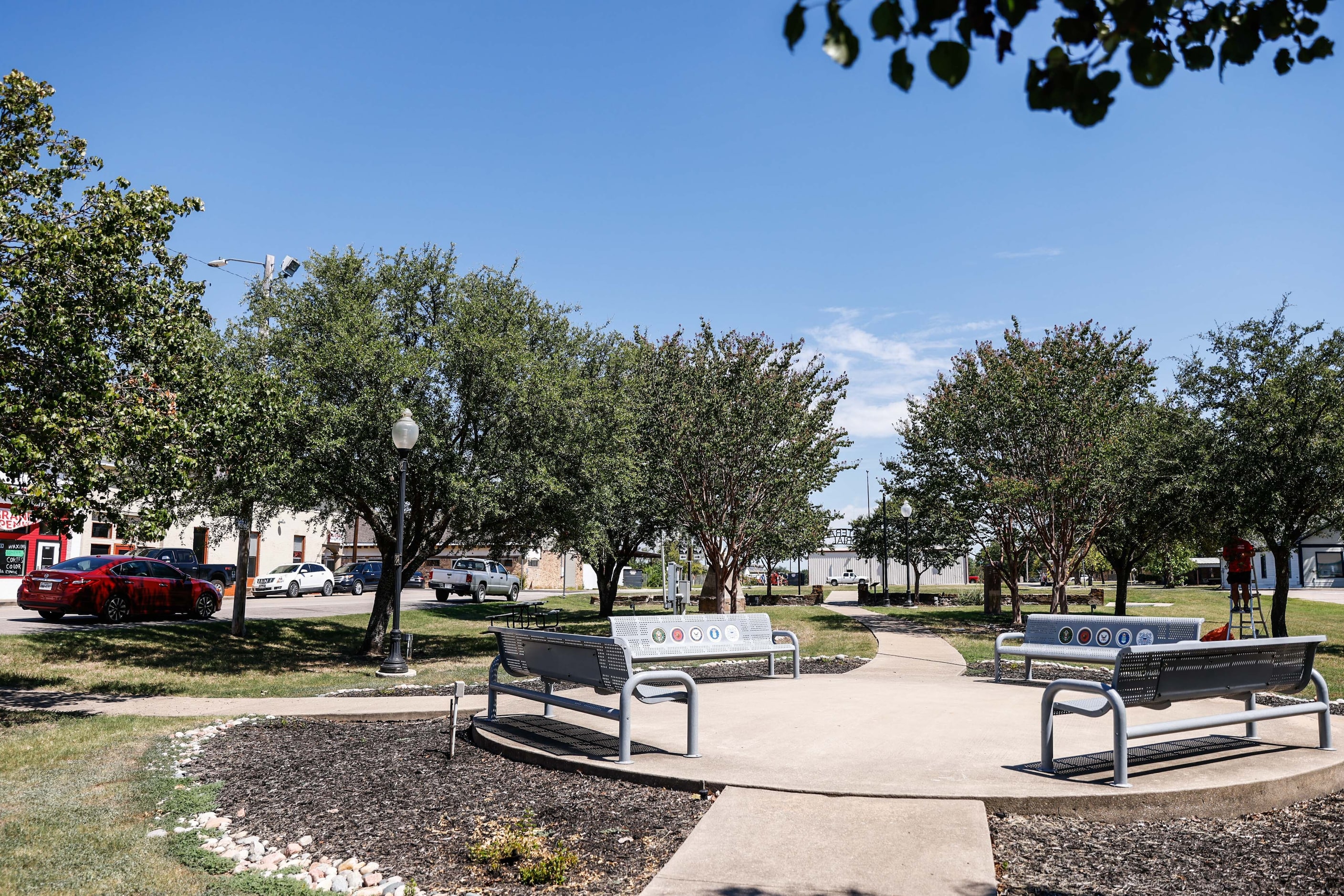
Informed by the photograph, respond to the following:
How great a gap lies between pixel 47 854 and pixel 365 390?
10980mm

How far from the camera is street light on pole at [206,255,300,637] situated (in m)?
16.7

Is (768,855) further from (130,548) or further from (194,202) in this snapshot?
(130,548)

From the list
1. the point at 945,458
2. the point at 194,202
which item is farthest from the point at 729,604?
the point at 194,202

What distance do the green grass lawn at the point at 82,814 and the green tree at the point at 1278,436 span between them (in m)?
18.0

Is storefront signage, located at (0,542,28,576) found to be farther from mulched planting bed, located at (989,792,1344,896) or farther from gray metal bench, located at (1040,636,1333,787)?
mulched planting bed, located at (989,792,1344,896)

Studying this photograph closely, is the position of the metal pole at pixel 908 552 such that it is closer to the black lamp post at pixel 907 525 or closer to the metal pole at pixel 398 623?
the black lamp post at pixel 907 525

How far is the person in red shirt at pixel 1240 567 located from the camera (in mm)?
14977

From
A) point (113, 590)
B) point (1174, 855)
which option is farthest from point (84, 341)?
point (113, 590)

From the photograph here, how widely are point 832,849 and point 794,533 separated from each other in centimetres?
2404

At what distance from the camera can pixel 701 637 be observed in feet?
37.3

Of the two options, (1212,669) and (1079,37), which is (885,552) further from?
(1079,37)

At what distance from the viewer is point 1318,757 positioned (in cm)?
659

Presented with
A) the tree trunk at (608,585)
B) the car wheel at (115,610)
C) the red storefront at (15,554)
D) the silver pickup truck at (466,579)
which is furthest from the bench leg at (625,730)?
the silver pickup truck at (466,579)

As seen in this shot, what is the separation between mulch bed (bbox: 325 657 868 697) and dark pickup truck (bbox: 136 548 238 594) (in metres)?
20.0
